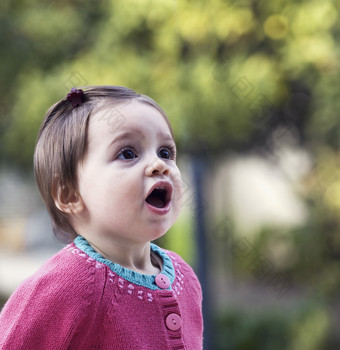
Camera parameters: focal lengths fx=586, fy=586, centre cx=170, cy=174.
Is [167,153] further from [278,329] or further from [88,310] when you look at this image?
[278,329]

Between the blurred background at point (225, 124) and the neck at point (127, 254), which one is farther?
the blurred background at point (225, 124)

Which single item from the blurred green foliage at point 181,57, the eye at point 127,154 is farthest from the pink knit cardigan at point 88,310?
the blurred green foliage at point 181,57

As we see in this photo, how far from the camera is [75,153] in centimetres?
79

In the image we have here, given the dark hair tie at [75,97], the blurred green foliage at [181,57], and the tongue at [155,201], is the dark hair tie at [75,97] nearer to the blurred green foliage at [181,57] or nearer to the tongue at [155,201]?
the tongue at [155,201]

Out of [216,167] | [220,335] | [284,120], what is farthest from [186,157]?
[220,335]

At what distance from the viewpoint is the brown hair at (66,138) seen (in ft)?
2.59

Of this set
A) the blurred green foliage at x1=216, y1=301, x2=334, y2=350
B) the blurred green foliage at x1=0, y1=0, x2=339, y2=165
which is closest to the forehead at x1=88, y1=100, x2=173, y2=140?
the blurred green foliage at x1=0, y1=0, x2=339, y2=165

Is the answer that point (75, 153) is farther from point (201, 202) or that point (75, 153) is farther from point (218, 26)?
point (218, 26)

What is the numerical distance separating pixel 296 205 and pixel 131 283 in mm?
2588

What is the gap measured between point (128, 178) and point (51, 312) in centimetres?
19

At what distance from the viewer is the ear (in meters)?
0.80

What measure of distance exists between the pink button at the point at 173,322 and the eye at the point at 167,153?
0.71 feet

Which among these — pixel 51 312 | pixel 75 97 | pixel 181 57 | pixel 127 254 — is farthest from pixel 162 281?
pixel 181 57

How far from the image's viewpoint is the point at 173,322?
0.78 metres
